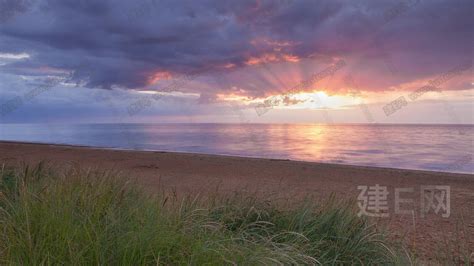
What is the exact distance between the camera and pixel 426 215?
27.5 feet

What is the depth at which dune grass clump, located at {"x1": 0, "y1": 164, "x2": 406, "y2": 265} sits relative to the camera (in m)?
2.95

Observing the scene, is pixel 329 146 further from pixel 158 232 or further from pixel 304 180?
pixel 158 232

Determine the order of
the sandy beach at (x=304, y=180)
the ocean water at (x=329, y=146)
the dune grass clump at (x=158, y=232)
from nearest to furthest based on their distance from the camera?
the dune grass clump at (x=158, y=232) → the sandy beach at (x=304, y=180) → the ocean water at (x=329, y=146)

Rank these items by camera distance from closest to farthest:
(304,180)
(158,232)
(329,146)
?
(158,232), (304,180), (329,146)

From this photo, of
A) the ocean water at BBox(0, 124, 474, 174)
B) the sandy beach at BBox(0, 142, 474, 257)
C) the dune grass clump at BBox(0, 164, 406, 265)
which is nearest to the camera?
the dune grass clump at BBox(0, 164, 406, 265)

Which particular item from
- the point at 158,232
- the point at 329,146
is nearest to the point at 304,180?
the point at 158,232

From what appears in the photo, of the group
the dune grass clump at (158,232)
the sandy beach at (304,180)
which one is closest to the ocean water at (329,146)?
the sandy beach at (304,180)

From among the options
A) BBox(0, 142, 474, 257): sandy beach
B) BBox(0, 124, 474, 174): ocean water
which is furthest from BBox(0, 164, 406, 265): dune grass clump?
BBox(0, 124, 474, 174): ocean water

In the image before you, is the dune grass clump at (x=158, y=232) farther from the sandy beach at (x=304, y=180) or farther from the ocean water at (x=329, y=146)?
the ocean water at (x=329, y=146)

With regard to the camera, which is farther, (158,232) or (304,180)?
(304,180)

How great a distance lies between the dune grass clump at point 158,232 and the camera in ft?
9.66

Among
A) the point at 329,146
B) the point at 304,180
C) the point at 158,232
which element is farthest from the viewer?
the point at 329,146

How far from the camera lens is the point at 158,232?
10.2 feet

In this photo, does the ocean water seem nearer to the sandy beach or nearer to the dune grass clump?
the sandy beach
